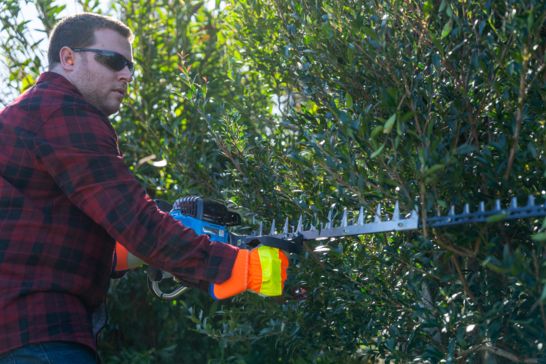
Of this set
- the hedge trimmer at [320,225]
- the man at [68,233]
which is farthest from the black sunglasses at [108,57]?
the hedge trimmer at [320,225]

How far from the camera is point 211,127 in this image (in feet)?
13.2

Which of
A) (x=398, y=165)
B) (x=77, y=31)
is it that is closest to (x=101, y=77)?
(x=77, y=31)

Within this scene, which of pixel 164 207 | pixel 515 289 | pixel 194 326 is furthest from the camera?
pixel 194 326

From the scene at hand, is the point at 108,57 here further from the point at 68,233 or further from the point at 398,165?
the point at 398,165

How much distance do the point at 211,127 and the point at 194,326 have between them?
1.86m

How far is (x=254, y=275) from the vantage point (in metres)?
3.01

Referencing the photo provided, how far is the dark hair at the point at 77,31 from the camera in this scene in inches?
131

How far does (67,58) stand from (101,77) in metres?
0.16

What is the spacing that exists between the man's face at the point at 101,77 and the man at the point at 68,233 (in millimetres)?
169

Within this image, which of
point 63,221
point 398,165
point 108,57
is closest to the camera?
point 398,165

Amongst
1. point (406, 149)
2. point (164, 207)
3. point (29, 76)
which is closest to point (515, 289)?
point (406, 149)

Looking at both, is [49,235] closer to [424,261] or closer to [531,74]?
[424,261]

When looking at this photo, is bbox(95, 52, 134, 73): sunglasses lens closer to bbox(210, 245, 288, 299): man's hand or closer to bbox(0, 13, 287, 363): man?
bbox(0, 13, 287, 363): man

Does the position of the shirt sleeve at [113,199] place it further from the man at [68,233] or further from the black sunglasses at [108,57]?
the black sunglasses at [108,57]
